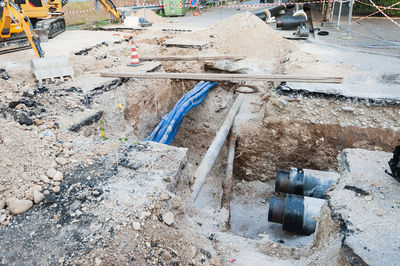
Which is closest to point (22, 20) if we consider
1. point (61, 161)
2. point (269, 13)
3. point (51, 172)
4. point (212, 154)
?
point (61, 161)

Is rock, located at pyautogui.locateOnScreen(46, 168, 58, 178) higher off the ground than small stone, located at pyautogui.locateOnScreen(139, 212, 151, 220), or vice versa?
rock, located at pyautogui.locateOnScreen(46, 168, 58, 178)

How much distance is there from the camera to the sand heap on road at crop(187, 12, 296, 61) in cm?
709

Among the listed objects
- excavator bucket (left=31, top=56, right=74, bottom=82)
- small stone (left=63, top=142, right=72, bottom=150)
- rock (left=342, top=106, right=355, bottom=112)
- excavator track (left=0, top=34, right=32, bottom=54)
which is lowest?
rock (left=342, top=106, right=355, bottom=112)

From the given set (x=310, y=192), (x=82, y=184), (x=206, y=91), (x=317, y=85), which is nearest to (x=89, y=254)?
(x=82, y=184)

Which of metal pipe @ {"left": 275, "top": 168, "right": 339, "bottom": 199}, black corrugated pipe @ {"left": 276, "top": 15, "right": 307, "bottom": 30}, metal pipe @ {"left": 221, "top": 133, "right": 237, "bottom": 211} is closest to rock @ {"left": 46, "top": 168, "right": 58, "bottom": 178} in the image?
metal pipe @ {"left": 221, "top": 133, "right": 237, "bottom": 211}

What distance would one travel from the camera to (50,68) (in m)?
4.77

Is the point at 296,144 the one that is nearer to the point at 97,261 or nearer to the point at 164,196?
the point at 164,196

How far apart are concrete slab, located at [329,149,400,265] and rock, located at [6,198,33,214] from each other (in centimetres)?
221

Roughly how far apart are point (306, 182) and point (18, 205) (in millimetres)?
3212

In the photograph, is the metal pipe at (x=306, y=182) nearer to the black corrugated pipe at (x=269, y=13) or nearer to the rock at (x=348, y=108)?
the rock at (x=348, y=108)

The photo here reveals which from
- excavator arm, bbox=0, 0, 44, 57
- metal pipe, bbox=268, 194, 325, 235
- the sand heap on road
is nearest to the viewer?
metal pipe, bbox=268, 194, 325, 235

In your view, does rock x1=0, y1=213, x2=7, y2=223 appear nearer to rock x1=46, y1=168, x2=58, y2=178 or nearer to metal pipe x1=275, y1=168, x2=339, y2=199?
rock x1=46, y1=168, x2=58, y2=178

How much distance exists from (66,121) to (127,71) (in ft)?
7.28

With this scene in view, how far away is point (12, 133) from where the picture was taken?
8.95ft
